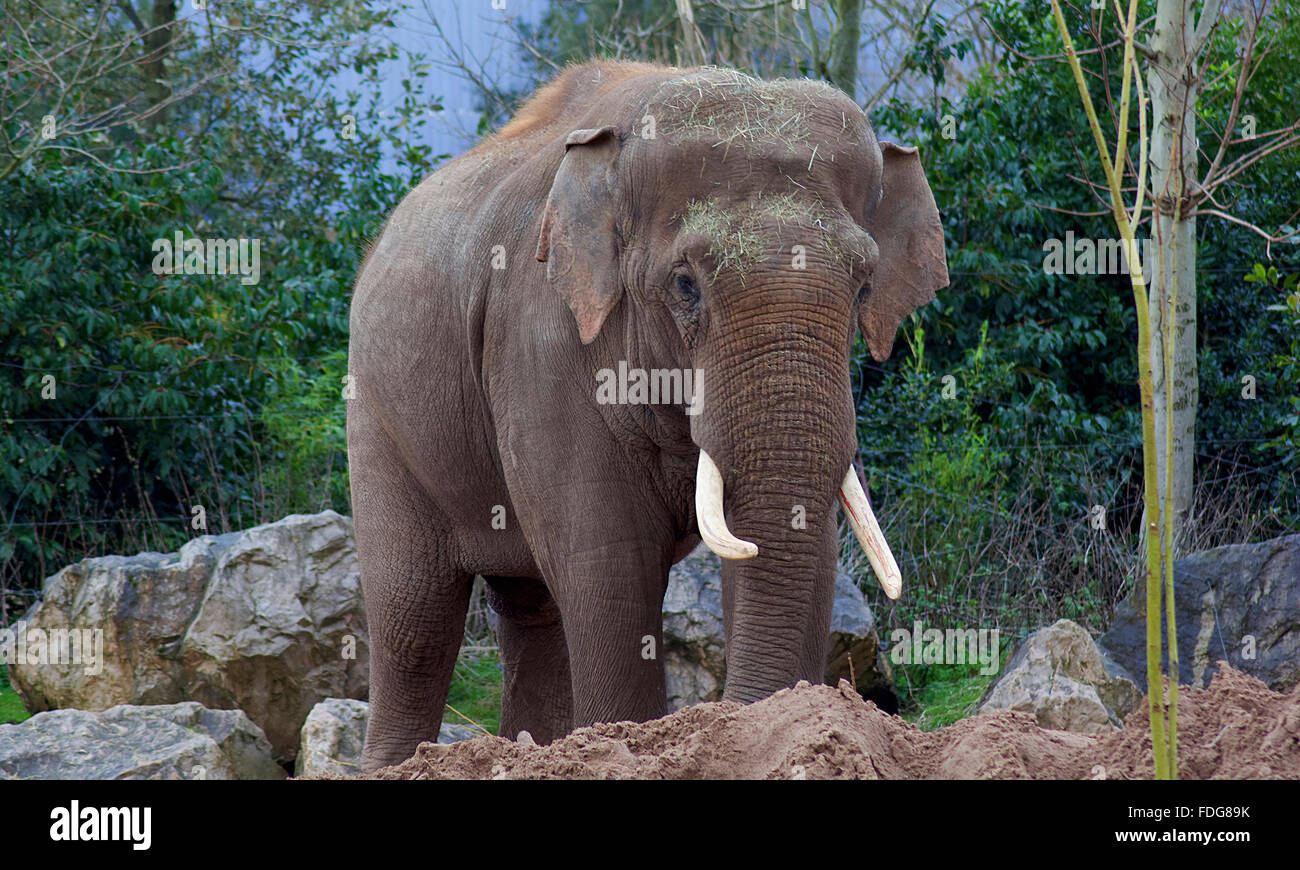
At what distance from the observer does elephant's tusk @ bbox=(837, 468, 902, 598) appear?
4176 millimetres

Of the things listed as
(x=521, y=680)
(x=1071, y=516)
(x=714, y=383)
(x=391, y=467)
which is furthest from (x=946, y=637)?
(x=714, y=383)

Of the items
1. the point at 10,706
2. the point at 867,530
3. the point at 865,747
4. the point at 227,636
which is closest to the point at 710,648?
the point at 227,636

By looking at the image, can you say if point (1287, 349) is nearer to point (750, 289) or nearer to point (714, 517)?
point (750, 289)

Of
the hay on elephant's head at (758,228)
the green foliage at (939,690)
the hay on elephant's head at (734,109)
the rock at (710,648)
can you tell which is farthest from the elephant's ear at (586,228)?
the green foliage at (939,690)

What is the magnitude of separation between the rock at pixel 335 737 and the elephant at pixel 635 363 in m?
0.91

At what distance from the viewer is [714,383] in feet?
14.0

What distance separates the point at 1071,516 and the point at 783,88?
649cm

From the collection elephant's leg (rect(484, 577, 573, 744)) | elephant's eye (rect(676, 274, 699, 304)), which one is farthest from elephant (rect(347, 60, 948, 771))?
elephant's leg (rect(484, 577, 573, 744))

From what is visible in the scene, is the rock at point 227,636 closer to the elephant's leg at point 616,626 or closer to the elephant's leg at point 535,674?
the elephant's leg at point 535,674

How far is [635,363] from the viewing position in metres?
4.66

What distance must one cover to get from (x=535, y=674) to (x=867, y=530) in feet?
8.06

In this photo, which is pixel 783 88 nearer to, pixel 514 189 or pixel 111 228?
pixel 514 189

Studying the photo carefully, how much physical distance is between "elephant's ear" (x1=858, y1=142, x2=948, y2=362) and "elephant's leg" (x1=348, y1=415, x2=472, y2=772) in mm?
2020

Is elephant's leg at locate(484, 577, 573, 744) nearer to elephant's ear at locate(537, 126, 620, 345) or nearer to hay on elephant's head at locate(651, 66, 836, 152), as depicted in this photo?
elephant's ear at locate(537, 126, 620, 345)
